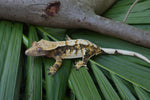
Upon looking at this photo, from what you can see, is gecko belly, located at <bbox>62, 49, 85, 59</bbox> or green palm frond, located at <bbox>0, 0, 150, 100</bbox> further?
gecko belly, located at <bbox>62, 49, 85, 59</bbox>

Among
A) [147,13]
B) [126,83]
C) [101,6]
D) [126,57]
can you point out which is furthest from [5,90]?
[147,13]

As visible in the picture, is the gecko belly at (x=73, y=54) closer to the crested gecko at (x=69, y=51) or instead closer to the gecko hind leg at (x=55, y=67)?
the crested gecko at (x=69, y=51)

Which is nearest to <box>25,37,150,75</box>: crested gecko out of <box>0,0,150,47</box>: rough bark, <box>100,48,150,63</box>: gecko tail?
<box>100,48,150,63</box>: gecko tail

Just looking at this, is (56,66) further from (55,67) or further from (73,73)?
(73,73)

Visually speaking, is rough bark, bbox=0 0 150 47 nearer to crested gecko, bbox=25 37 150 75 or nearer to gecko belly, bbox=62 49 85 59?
crested gecko, bbox=25 37 150 75

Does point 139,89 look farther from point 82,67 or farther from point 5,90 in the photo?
point 5,90

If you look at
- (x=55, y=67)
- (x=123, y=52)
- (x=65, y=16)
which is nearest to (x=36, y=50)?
(x=55, y=67)

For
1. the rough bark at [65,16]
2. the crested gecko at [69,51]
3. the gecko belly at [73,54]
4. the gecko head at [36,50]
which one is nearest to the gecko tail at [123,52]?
the crested gecko at [69,51]
